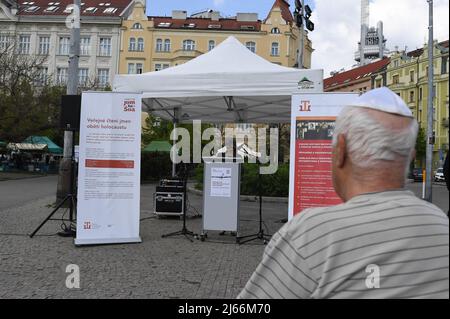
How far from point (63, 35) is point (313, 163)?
220ft

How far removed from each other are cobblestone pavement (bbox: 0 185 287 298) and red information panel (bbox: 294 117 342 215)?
130 cm

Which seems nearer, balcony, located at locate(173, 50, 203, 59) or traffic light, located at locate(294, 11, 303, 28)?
traffic light, located at locate(294, 11, 303, 28)

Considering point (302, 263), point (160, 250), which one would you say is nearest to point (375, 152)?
point (302, 263)

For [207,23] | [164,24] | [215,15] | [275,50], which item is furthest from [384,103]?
[215,15]

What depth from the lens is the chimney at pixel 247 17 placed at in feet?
234

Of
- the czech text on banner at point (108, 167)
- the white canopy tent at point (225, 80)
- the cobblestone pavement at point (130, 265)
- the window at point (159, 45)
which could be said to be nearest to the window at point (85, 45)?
the window at point (159, 45)

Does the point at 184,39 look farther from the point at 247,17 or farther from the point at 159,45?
the point at 247,17

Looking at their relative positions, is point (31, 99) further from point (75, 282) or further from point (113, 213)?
point (75, 282)

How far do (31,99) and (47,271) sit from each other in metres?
26.7

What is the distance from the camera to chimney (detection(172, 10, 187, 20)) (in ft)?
237

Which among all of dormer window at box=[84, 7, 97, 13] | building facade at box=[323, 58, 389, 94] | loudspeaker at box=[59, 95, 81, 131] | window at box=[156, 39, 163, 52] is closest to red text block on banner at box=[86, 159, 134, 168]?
loudspeaker at box=[59, 95, 81, 131]

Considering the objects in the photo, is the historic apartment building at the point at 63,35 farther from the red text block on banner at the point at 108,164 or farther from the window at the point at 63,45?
the red text block on banner at the point at 108,164

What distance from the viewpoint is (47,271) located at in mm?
6312

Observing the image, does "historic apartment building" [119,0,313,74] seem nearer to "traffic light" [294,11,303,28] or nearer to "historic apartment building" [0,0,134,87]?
"historic apartment building" [0,0,134,87]
